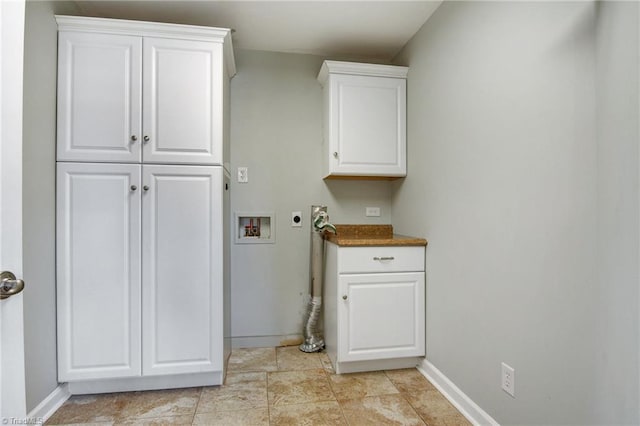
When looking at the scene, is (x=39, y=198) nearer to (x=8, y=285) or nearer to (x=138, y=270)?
(x=138, y=270)

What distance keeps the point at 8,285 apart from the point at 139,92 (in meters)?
1.38

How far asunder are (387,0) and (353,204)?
4.76ft

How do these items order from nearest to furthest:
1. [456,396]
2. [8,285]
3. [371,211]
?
[8,285] < [456,396] < [371,211]

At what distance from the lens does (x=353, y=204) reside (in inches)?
103

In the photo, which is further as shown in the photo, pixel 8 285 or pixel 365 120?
pixel 365 120

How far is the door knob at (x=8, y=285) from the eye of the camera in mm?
708

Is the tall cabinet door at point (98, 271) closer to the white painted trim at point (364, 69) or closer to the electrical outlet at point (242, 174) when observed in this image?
the electrical outlet at point (242, 174)

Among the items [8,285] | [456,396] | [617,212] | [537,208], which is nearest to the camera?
[8,285]

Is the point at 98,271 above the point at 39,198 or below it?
below

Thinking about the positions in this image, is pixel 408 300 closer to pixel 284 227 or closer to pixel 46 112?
pixel 284 227

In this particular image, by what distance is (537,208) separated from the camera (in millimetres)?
1209

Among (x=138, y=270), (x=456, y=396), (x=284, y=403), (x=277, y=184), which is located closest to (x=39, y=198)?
(x=138, y=270)

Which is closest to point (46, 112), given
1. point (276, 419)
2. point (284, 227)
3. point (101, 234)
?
point (101, 234)

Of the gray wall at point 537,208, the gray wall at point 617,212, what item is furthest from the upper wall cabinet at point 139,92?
the gray wall at point 617,212
